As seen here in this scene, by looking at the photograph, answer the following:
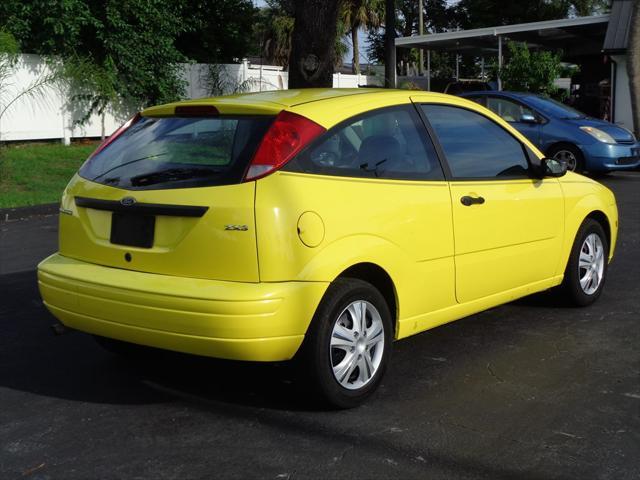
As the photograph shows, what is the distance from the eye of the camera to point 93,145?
1931 cm

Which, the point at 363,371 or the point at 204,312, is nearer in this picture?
the point at 204,312

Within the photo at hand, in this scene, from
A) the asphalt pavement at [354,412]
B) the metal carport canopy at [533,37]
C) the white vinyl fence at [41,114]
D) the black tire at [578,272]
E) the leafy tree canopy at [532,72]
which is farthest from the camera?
the metal carport canopy at [533,37]

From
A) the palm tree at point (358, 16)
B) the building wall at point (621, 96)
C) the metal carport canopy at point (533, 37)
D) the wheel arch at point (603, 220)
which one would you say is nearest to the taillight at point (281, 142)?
the wheel arch at point (603, 220)

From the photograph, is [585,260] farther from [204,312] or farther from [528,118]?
[528,118]

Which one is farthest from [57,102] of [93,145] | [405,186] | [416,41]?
[405,186]

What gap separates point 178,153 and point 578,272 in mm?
3140

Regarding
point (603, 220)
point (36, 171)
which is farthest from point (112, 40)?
point (603, 220)

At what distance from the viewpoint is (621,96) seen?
24.1 meters

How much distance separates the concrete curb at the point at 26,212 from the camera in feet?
38.2

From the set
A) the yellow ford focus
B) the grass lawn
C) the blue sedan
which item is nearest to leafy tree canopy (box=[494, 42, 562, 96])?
the blue sedan

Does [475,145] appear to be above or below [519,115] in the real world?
below

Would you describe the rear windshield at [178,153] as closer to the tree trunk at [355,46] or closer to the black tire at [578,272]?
the black tire at [578,272]

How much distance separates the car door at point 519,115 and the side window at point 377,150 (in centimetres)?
1026

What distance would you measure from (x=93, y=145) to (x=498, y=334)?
50.3 ft
